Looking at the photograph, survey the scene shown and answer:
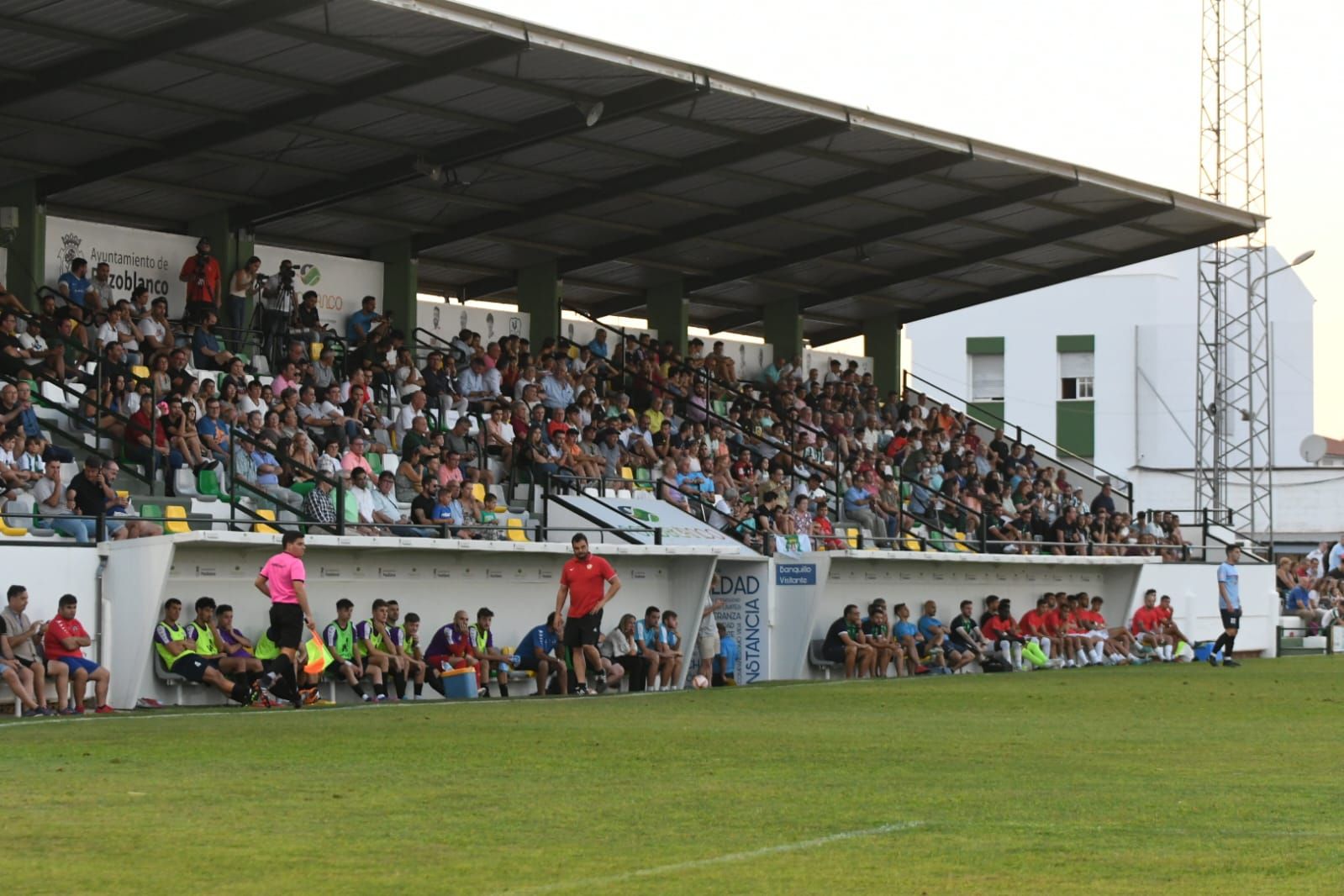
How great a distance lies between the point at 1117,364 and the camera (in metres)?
70.3

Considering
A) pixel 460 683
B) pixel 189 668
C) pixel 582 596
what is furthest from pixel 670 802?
pixel 460 683

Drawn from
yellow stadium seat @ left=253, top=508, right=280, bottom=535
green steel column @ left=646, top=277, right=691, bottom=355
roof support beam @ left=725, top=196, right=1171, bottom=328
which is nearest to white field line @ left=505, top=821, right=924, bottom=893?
yellow stadium seat @ left=253, top=508, right=280, bottom=535

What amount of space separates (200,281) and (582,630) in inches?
420

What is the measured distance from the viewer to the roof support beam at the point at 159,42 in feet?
75.1

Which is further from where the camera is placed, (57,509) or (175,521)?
(175,521)

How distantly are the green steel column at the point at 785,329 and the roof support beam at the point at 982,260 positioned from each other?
0.29 meters

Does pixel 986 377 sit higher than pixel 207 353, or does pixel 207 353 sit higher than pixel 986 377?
pixel 986 377

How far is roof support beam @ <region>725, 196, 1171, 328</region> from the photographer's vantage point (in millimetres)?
37812

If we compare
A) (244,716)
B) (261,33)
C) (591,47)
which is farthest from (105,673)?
(591,47)

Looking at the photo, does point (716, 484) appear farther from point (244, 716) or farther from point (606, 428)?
point (244, 716)

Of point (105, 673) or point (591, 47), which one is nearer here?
point (105, 673)

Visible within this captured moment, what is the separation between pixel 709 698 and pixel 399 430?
26.1 ft

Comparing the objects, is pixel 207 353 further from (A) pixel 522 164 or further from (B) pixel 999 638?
(B) pixel 999 638

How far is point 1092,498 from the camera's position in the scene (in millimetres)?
44500
